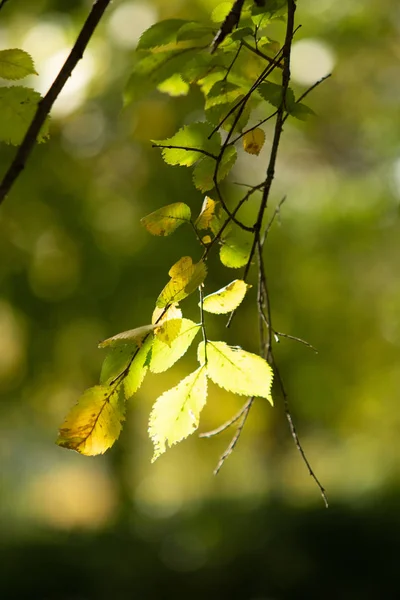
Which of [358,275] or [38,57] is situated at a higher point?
[38,57]

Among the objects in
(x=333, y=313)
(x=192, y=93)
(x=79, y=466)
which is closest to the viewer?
(x=192, y=93)

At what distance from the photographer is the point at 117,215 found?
4.58 meters

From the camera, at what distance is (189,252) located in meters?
4.46

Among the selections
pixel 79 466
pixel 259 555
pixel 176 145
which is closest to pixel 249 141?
pixel 176 145

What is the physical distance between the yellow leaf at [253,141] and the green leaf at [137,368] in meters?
0.22

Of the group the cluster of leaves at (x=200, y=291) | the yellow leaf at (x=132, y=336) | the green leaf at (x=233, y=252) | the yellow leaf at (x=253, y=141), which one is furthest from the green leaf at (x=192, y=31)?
the yellow leaf at (x=132, y=336)

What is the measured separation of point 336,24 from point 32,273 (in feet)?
7.77

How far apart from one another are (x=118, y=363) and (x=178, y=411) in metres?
0.06

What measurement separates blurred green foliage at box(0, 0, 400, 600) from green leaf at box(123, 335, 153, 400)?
10.1 ft

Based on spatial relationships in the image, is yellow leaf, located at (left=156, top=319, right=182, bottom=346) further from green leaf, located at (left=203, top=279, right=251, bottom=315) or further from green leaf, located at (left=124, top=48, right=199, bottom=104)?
green leaf, located at (left=124, top=48, right=199, bottom=104)

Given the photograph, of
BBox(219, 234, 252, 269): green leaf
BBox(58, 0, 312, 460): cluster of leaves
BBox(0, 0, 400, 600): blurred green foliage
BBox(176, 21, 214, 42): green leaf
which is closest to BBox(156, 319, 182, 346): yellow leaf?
BBox(58, 0, 312, 460): cluster of leaves

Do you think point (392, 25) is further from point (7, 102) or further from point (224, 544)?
point (7, 102)

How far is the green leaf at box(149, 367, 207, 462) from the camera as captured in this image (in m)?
0.56

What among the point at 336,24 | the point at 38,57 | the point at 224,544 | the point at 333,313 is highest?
the point at 336,24
